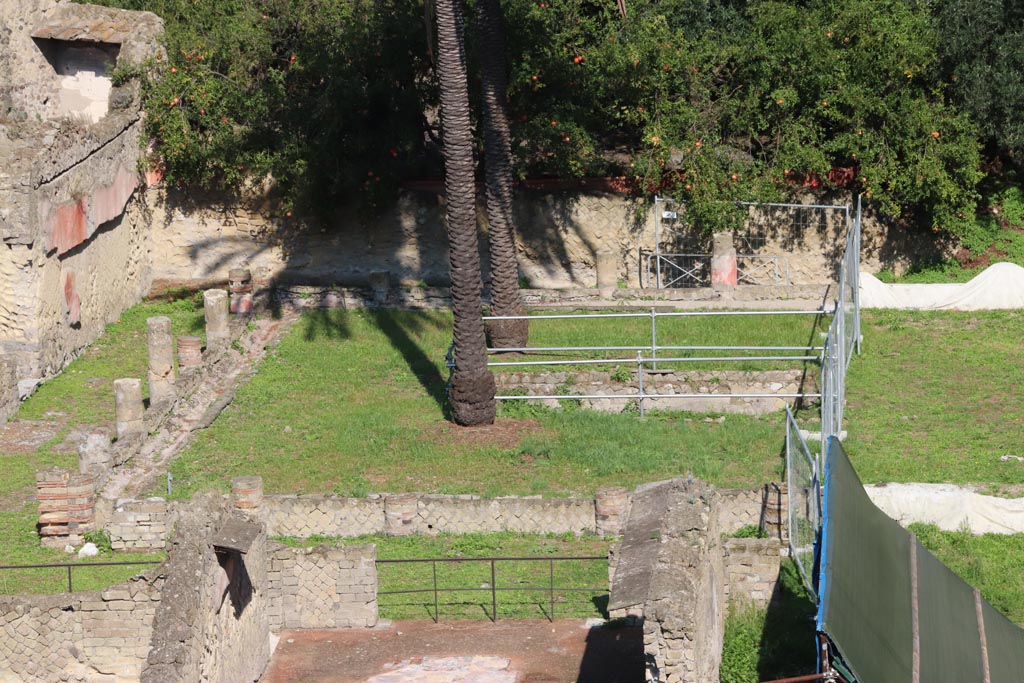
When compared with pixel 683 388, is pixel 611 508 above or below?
below

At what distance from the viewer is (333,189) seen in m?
27.7

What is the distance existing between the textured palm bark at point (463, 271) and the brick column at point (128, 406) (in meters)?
3.97

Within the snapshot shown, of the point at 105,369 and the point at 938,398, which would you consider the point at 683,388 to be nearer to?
the point at 938,398

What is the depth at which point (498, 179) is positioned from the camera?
2373cm

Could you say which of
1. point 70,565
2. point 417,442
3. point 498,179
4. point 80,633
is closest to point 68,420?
point 417,442

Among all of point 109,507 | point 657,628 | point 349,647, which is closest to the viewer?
point 657,628

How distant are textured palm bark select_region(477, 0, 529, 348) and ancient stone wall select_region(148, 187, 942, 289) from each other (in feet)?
12.1

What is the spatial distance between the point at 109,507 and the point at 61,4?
12.0m

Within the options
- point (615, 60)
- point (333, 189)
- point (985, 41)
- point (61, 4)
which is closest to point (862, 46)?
point (985, 41)

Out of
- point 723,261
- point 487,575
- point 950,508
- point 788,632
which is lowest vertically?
point 788,632

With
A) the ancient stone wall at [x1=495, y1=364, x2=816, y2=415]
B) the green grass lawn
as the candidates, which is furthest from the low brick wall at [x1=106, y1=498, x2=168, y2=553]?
the ancient stone wall at [x1=495, y1=364, x2=816, y2=415]

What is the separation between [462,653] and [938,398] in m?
8.61

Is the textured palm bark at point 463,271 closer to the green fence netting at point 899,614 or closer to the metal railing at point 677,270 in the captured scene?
the metal railing at point 677,270

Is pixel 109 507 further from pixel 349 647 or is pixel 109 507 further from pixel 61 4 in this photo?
pixel 61 4
